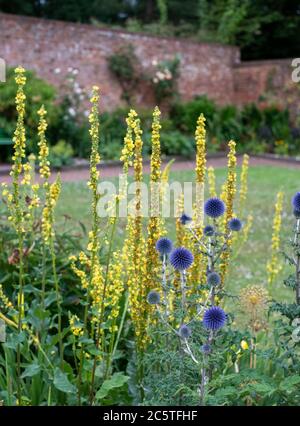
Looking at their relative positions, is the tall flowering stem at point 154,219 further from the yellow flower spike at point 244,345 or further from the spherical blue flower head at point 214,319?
the spherical blue flower head at point 214,319

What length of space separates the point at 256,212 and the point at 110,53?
314 inches

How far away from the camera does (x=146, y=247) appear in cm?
235

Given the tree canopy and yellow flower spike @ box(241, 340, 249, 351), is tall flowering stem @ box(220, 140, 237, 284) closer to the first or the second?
yellow flower spike @ box(241, 340, 249, 351)

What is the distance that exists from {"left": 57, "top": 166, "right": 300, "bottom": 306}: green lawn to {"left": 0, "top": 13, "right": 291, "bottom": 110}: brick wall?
4187 mm

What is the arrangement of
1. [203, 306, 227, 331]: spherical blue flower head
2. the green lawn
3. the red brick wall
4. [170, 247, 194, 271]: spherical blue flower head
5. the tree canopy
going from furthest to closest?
1. the tree canopy
2. the red brick wall
3. the green lawn
4. [170, 247, 194, 271]: spherical blue flower head
5. [203, 306, 227, 331]: spherical blue flower head

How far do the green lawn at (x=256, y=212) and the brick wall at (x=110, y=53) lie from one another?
4187mm

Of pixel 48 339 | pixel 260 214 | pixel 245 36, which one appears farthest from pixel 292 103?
pixel 48 339

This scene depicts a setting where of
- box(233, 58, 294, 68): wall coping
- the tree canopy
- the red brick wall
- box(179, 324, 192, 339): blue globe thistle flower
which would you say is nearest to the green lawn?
box(179, 324, 192, 339): blue globe thistle flower

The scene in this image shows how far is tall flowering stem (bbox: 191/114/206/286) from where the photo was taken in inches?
77.8

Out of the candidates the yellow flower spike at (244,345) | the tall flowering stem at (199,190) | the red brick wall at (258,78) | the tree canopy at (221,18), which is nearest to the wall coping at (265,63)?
the red brick wall at (258,78)

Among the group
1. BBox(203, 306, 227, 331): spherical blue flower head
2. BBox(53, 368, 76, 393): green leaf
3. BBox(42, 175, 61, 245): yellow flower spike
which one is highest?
BBox(42, 175, 61, 245): yellow flower spike

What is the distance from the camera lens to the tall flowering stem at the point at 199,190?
1975 millimetres

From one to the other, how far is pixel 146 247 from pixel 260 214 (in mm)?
6020
